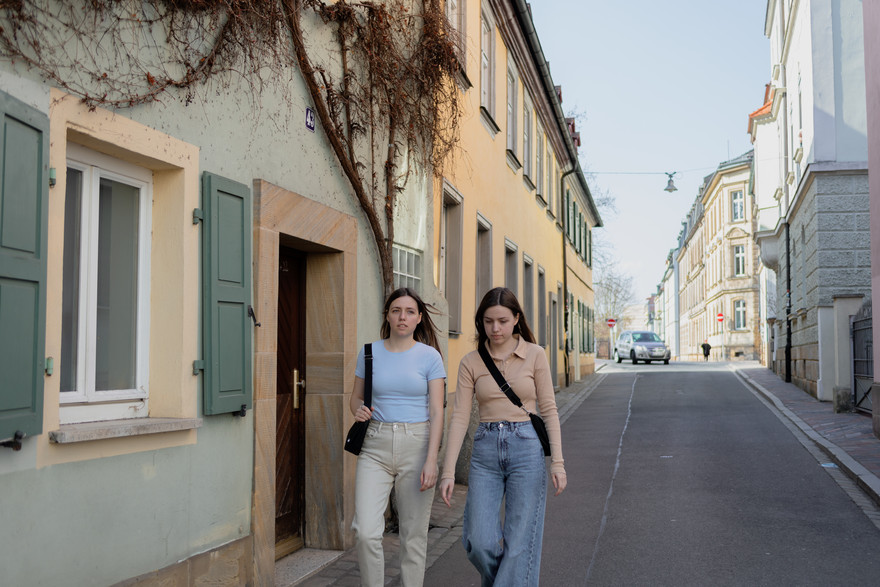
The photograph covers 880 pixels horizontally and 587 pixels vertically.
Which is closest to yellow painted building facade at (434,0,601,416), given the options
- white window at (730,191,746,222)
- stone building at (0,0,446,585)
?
stone building at (0,0,446,585)

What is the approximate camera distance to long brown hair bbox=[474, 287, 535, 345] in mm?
4496

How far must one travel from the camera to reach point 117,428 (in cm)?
425

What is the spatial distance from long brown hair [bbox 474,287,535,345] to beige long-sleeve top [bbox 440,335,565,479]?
0.07 meters

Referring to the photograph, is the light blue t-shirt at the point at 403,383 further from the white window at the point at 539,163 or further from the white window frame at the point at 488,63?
the white window at the point at 539,163

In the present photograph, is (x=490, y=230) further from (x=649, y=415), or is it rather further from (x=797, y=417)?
(x=797, y=417)

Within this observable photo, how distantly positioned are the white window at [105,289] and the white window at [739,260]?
55.4 m

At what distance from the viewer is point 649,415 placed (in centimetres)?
1697

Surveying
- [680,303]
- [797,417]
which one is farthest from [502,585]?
[680,303]

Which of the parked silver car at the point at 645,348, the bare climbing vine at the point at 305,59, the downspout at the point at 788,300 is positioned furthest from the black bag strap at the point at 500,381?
the parked silver car at the point at 645,348

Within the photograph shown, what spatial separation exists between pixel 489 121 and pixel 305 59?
7370 mm

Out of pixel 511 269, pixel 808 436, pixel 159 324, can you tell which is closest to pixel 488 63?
pixel 511 269

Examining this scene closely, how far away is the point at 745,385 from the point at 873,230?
12262 millimetres

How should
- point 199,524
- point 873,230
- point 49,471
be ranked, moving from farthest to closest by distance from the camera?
1. point 873,230
2. point 199,524
3. point 49,471

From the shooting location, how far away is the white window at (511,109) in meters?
16.1
